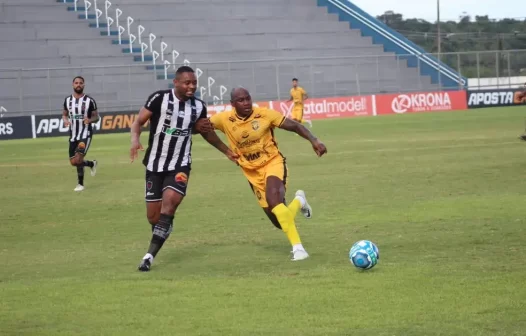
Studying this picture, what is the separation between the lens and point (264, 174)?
12008 millimetres

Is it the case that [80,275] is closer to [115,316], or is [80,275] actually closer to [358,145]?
[115,316]

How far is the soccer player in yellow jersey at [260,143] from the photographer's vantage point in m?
11.7

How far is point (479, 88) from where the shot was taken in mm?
60375

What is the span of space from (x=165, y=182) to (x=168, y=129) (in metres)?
0.60

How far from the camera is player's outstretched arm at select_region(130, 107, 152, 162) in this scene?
436 inches

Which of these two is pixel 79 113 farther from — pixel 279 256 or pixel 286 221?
pixel 286 221

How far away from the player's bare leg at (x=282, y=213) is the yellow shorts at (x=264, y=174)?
10cm

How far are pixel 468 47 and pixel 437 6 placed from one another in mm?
3849

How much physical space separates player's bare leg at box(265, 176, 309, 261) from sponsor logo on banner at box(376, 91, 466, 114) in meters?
43.8

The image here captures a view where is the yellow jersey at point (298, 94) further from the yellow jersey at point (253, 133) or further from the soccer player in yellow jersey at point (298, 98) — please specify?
the yellow jersey at point (253, 133)

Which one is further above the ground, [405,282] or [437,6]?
[437,6]

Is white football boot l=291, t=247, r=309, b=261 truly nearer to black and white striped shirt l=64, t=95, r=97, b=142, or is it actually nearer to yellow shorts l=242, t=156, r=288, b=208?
yellow shorts l=242, t=156, r=288, b=208

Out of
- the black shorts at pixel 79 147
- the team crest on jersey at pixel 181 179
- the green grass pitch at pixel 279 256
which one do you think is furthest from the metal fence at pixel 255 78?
the team crest on jersey at pixel 181 179

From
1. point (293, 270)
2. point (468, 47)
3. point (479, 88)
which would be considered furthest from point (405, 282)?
point (468, 47)
